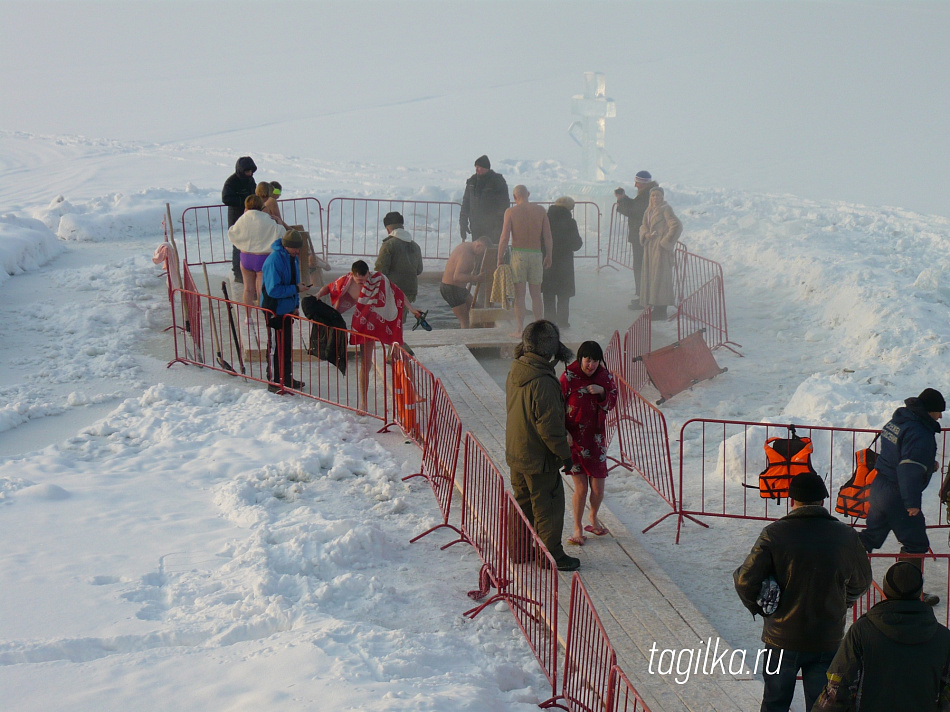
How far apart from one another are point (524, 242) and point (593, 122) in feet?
31.1

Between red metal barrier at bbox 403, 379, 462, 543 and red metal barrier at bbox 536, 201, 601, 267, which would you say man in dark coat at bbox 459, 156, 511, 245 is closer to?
red metal barrier at bbox 536, 201, 601, 267

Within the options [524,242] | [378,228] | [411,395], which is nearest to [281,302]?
[411,395]

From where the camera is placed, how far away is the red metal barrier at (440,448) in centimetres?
772

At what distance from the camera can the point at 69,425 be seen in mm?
9211

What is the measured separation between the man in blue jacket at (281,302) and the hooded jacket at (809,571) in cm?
630

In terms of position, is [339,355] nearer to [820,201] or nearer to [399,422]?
[399,422]

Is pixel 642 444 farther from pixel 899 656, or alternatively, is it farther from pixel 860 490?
pixel 899 656

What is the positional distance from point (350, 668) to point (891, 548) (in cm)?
458

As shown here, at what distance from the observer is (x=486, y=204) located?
1359 centimetres

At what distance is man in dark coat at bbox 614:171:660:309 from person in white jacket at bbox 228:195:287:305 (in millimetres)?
5353

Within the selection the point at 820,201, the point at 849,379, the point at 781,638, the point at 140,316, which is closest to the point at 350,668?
the point at 781,638

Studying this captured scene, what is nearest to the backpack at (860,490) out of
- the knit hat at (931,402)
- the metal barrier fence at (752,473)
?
the knit hat at (931,402)

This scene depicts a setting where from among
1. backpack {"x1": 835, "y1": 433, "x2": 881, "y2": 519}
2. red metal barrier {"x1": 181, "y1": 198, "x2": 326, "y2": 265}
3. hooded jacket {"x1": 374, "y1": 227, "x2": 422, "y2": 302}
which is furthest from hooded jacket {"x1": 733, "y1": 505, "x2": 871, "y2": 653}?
red metal barrier {"x1": 181, "y1": 198, "x2": 326, "y2": 265}

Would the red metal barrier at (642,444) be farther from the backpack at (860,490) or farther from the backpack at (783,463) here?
the backpack at (860,490)
